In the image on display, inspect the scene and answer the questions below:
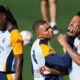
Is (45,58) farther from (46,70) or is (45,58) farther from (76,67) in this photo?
(76,67)

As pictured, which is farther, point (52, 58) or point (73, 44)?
point (52, 58)

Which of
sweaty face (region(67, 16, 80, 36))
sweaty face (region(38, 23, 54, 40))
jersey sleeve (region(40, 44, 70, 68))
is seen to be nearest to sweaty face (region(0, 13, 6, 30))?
sweaty face (region(38, 23, 54, 40))

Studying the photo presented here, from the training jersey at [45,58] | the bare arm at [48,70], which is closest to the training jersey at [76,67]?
the training jersey at [45,58]

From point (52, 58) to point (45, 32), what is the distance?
482 millimetres

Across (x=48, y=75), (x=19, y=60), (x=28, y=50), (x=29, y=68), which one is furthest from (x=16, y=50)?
(x=28, y=50)

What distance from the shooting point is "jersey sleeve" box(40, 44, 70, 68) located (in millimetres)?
5067

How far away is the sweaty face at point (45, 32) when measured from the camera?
5.46 meters

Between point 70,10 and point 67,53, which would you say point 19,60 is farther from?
point 70,10

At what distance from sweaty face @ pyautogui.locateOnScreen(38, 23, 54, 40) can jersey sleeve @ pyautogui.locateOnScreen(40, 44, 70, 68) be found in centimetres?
17

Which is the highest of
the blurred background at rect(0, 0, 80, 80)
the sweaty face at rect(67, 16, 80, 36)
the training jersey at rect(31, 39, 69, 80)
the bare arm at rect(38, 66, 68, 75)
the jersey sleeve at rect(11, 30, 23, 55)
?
the sweaty face at rect(67, 16, 80, 36)

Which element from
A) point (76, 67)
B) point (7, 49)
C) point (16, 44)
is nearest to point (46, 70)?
point (76, 67)

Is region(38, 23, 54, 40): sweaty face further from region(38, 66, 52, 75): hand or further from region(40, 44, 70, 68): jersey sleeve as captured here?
region(38, 66, 52, 75): hand

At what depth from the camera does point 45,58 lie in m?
5.25

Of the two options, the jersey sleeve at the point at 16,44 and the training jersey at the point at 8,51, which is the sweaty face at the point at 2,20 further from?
the jersey sleeve at the point at 16,44
